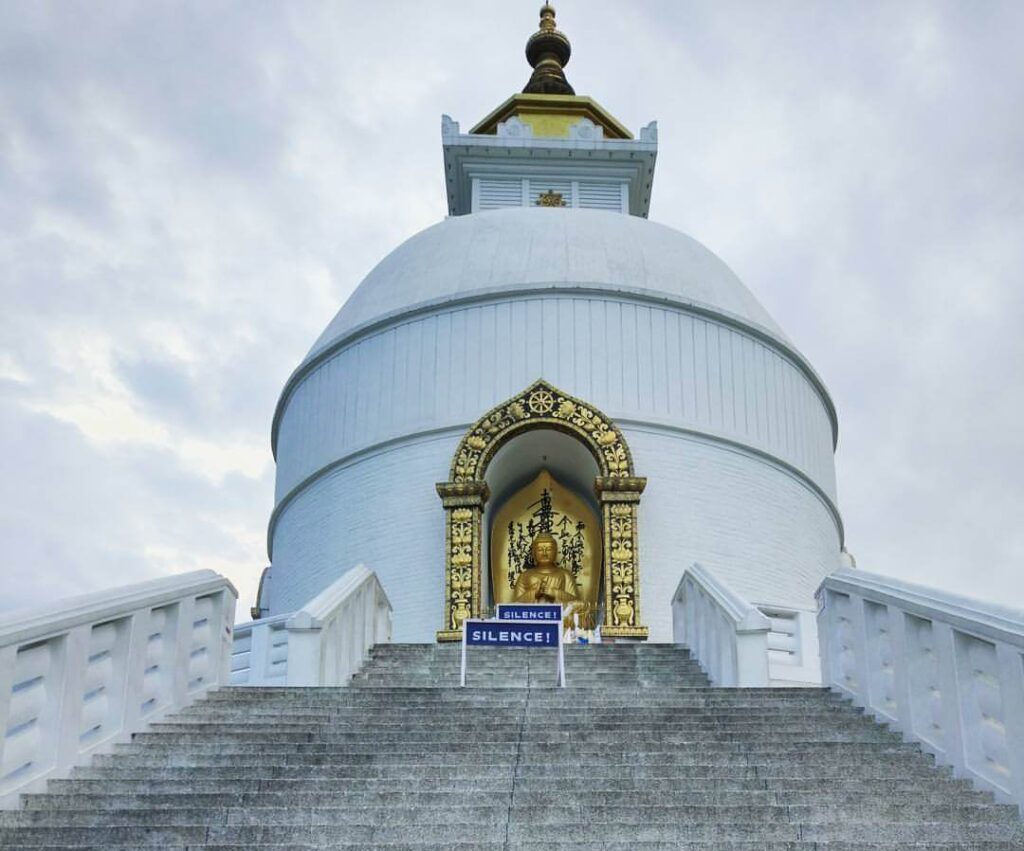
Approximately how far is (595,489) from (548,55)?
1539 cm

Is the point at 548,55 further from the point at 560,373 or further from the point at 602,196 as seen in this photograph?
the point at 560,373

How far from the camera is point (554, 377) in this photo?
19312 mm

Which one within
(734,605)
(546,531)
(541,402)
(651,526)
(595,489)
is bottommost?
(734,605)

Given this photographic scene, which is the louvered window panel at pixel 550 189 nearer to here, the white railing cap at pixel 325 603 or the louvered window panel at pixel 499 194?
the louvered window panel at pixel 499 194

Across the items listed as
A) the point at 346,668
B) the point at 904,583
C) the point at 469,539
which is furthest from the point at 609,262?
the point at 904,583

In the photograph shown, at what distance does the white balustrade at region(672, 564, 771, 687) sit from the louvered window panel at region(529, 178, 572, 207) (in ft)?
41.2

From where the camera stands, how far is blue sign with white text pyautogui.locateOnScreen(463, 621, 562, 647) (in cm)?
1195

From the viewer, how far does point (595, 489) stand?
18359mm

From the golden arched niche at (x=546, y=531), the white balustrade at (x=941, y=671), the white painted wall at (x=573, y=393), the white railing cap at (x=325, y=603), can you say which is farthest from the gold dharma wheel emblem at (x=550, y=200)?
the white balustrade at (x=941, y=671)

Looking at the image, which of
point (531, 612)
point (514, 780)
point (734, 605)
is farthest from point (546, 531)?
point (514, 780)

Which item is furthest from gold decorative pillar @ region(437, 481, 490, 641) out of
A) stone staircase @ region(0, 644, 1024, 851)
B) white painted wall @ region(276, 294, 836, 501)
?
stone staircase @ region(0, 644, 1024, 851)

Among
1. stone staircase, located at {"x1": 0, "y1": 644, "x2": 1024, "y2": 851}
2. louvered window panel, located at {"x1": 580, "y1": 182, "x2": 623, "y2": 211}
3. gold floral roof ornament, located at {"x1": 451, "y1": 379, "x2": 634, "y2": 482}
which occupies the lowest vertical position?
stone staircase, located at {"x1": 0, "y1": 644, "x2": 1024, "y2": 851}

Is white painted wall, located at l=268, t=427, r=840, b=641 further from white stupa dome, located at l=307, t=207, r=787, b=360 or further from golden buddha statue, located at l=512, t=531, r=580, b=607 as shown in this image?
white stupa dome, located at l=307, t=207, r=787, b=360

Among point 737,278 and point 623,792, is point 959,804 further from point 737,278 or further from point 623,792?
point 737,278
